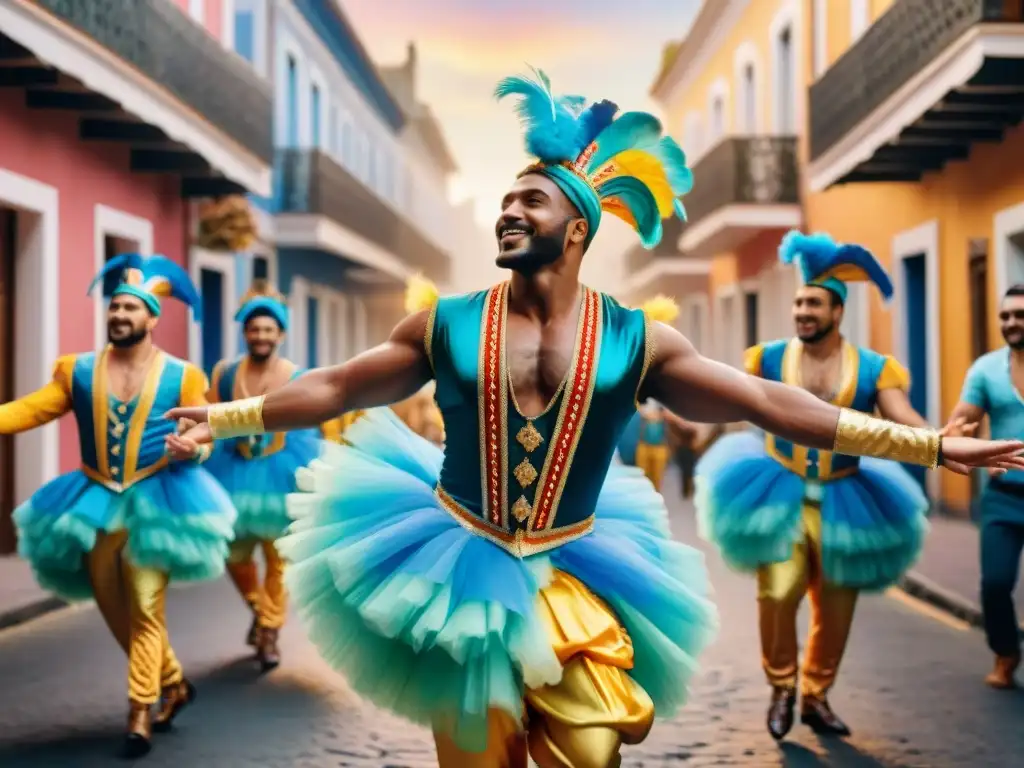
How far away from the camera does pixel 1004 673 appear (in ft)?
23.7

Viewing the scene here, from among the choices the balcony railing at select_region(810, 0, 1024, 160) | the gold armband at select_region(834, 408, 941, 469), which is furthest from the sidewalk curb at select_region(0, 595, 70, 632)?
the balcony railing at select_region(810, 0, 1024, 160)

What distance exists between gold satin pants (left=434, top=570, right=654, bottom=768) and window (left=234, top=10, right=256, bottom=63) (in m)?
19.8

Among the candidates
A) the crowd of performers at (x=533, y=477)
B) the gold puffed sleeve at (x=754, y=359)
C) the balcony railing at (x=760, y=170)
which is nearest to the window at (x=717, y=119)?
the balcony railing at (x=760, y=170)

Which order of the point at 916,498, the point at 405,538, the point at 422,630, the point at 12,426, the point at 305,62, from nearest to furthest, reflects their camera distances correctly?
the point at 422,630
the point at 405,538
the point at 12,426
the point at 916,498
the point at 305,62

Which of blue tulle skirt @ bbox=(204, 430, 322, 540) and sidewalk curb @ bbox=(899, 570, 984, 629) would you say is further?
sidewalk curb @ bbox=(899, 570, 984, 629)

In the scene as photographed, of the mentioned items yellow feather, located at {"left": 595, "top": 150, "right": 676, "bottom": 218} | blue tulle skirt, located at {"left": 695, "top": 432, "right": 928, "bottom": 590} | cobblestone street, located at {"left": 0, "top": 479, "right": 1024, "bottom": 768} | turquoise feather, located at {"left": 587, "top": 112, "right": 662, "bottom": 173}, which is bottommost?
cobblestone street, located at {"left": 0, "top": 479, "right": 1024, "bottom": 768}

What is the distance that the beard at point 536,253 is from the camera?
3812 mm

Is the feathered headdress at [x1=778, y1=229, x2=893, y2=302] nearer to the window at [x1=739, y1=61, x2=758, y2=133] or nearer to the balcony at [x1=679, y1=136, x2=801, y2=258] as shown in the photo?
the balcony at [x1=679, y1=136, x2=801, y2=258]

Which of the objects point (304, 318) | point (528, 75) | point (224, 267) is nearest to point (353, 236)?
point (304, 318)

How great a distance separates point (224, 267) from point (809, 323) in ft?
A: 47.0

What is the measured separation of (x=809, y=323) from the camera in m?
6.45

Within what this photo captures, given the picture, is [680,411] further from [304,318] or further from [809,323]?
[304,318]

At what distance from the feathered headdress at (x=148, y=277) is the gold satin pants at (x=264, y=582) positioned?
179 centimetres

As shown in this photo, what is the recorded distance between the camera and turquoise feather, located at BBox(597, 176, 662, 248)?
411cm
